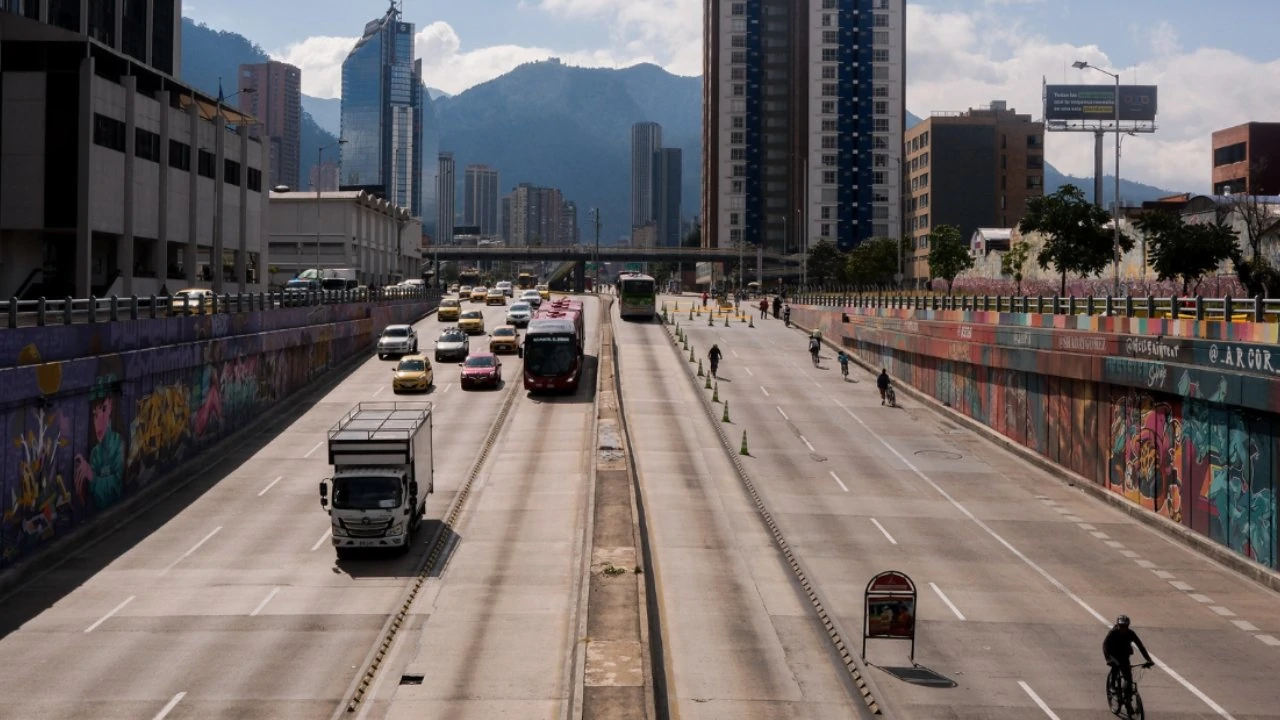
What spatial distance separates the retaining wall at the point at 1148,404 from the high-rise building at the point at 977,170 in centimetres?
12414

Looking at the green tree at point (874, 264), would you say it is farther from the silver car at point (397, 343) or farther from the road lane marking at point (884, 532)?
the road lane marking at point (884, 532)

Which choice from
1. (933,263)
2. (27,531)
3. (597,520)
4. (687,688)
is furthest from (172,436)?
(933,263)

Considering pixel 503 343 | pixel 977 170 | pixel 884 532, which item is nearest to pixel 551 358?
pixel 503 343

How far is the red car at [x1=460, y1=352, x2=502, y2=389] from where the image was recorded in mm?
56312

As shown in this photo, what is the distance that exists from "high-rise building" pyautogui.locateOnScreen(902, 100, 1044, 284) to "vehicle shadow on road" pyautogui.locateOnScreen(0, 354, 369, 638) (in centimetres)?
13696

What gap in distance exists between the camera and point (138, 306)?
1524 inches

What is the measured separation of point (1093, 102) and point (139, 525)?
5167 inches

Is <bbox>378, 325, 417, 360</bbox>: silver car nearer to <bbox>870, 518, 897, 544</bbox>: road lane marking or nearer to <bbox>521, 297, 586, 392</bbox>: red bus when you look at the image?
<bbox>521, 297, 586, 392</bbox>: red bus

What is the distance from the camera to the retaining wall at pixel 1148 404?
28.6m

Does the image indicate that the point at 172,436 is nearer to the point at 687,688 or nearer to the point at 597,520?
the point at 597,520

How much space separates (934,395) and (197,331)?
33.9 metres

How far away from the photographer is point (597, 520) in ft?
99.5

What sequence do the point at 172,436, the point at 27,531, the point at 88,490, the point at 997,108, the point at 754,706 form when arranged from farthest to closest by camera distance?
1. the point at 997,108
2. the point at 172,436
3. the point at 88,490
4. the point at 27,531
5. the point at 754,706

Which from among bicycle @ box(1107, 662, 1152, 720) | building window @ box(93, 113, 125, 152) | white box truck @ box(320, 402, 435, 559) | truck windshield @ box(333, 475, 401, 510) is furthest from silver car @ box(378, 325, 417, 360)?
bicycle @ box(1107, 662, 1152, 720)
